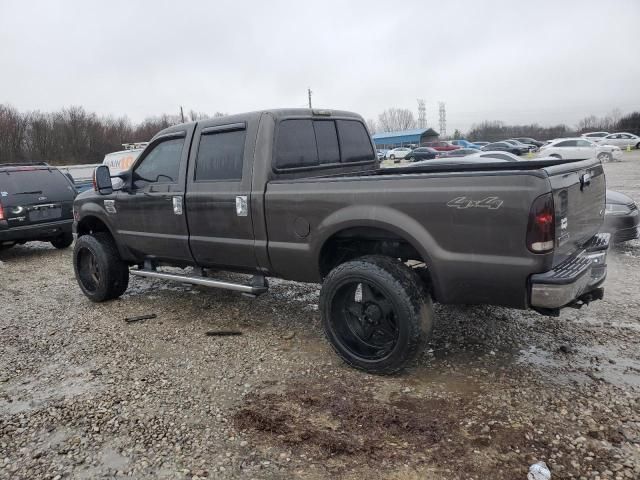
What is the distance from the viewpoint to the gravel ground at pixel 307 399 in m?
2.67

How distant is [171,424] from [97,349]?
169 cm

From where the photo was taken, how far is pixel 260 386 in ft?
11.7

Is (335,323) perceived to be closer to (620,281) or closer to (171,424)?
(171,424)

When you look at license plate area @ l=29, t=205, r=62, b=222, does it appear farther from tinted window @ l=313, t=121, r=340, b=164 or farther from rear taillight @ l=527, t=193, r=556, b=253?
rear taillight @ l=527, t=193, r=556, b=253

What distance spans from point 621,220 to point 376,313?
4866 mm

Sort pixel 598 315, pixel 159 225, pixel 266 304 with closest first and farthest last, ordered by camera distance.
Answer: pixel 598 315, pixel 159 225, pixel 266 304

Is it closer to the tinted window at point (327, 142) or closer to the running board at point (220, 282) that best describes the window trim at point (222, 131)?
the tinted window at point (327, 142)

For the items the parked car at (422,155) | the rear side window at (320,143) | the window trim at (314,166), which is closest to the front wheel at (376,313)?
the window trim at (314,166)

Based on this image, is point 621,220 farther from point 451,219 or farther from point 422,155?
point 422,155

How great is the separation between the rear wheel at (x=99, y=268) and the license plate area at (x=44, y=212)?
3.46 m

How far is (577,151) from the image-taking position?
1041 inches

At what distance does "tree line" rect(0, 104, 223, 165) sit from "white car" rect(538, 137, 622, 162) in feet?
111

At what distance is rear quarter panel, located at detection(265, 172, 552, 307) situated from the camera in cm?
293

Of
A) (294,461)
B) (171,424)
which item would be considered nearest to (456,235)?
(294,461)
